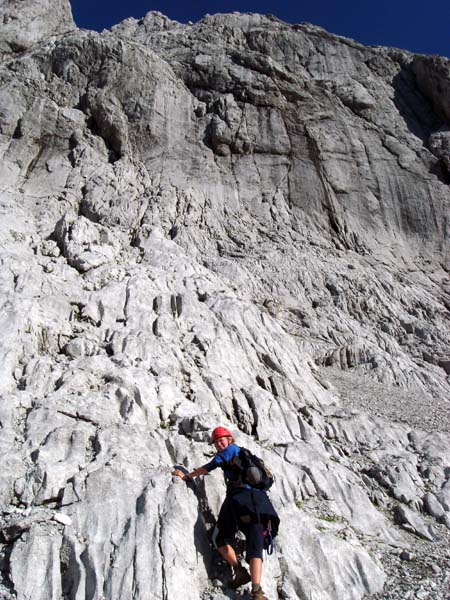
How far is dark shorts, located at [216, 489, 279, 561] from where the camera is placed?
7409mm

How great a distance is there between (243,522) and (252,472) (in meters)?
0.82

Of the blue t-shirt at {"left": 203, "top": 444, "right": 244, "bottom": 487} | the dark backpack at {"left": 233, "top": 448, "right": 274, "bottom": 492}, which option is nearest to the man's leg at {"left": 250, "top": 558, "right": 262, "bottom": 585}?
the dark backpack at {"left": 233, "top": 448, "right": 274, "bottom": 492}

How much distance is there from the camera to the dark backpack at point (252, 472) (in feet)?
26.1

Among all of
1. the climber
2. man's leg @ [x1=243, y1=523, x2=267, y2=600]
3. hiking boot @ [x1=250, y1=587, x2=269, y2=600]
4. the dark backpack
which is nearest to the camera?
hiking boot @ [x1=250, y1=587, x2=269, y2=600]

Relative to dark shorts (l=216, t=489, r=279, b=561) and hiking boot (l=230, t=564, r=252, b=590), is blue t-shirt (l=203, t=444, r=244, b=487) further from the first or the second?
hiking boot (l=230, t=564, r=252, b=590)

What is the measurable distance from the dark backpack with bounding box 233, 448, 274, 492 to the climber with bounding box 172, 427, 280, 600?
0.26 ft

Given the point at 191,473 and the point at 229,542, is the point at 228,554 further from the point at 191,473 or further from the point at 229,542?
the point at 191,473

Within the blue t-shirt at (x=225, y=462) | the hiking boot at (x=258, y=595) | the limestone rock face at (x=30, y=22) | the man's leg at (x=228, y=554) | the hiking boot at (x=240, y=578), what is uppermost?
the limestone rock face at (x=30, y=22)

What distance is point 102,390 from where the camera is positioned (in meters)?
12.2

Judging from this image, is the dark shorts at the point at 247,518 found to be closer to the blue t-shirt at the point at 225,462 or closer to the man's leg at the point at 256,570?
the man's leg at the point at 256,570

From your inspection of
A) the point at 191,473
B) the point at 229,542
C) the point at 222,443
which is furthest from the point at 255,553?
the point at 222,443

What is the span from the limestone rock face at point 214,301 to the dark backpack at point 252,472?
121 cm

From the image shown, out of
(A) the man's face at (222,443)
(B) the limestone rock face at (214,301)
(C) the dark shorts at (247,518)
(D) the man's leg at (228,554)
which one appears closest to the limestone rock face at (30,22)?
(B) the limestone rock face at (214,301)

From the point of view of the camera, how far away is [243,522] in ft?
24.8
